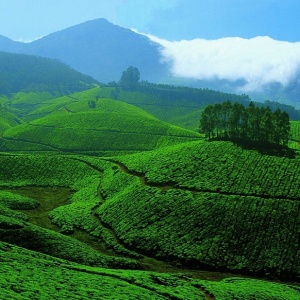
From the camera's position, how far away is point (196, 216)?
89625mm

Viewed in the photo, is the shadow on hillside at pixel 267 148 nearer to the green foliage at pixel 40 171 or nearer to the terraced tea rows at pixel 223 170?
the terraced tea rows at pixel 223 170

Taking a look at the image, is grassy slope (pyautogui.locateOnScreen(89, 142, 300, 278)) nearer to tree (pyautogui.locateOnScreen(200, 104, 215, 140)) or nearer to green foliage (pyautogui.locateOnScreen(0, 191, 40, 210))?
green foliage (pyautogui.locateOnScreen(0, 191, 40, 210))

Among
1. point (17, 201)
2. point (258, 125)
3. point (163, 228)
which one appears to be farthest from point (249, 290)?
point (258, 125)

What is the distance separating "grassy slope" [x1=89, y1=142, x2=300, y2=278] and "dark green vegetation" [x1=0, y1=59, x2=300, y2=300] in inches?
9.8

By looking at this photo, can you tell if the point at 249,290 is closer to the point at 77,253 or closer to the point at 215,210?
the point at 215,210

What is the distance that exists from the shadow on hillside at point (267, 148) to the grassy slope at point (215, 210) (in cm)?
290

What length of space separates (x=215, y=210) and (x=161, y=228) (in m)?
13.9

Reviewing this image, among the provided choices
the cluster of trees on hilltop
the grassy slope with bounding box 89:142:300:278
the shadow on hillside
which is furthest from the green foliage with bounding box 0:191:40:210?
the cluster of trees on hilltop

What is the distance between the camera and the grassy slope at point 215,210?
7925 centimetres

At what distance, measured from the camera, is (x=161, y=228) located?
3497 inches

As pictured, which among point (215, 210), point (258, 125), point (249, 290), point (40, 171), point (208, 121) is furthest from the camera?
point (208, 121)

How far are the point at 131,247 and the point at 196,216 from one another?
17284 millimetres

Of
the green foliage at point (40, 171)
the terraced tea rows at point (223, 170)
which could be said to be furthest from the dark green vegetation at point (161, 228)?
the green foliage at point (40, 171)

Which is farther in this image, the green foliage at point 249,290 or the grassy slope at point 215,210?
the grassy slope at point 215,210
